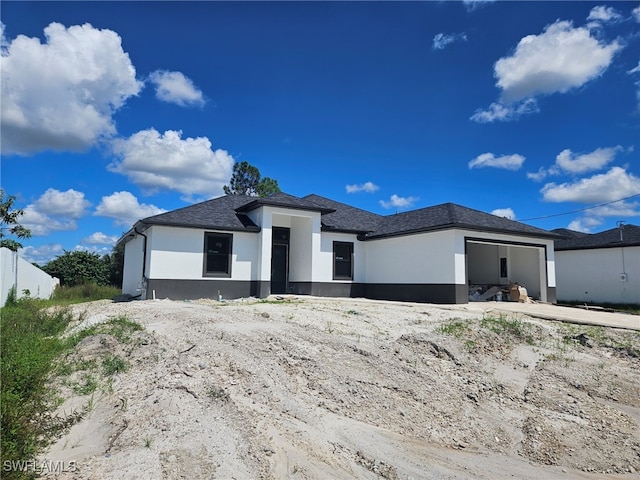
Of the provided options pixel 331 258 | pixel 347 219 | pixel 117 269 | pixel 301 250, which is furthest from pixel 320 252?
pixel 117 269

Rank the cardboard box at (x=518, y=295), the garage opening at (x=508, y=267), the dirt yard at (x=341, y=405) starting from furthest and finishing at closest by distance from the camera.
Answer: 1. the garage opening at (x=508, y=267)
2. the cardboard box at (x=518, y=295)
3. the dirt yard at (x=341, y=405)

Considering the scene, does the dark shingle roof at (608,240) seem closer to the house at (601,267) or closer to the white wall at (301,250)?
the house at (601,267)

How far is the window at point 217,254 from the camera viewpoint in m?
16.4

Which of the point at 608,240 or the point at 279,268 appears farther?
the point at 608,240

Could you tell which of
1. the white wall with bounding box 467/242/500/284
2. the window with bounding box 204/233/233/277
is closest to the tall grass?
the window with bounding box 204/233/233/277

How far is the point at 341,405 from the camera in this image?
538 cm

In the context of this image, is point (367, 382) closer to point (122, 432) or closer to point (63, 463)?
point (122, 432)

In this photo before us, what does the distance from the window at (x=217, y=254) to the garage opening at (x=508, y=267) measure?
1010cm

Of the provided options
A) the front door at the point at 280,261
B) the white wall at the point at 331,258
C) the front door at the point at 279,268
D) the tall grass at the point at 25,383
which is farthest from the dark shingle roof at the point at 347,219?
the tall grass at the point at 25,383

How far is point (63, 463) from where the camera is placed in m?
3.89

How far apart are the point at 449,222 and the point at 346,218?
6.41 m

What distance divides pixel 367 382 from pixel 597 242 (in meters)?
20.9

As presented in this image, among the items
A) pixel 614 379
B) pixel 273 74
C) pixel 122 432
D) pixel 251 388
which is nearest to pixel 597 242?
pixel 614 379

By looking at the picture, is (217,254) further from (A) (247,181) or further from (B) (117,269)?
(A) (247,181)
